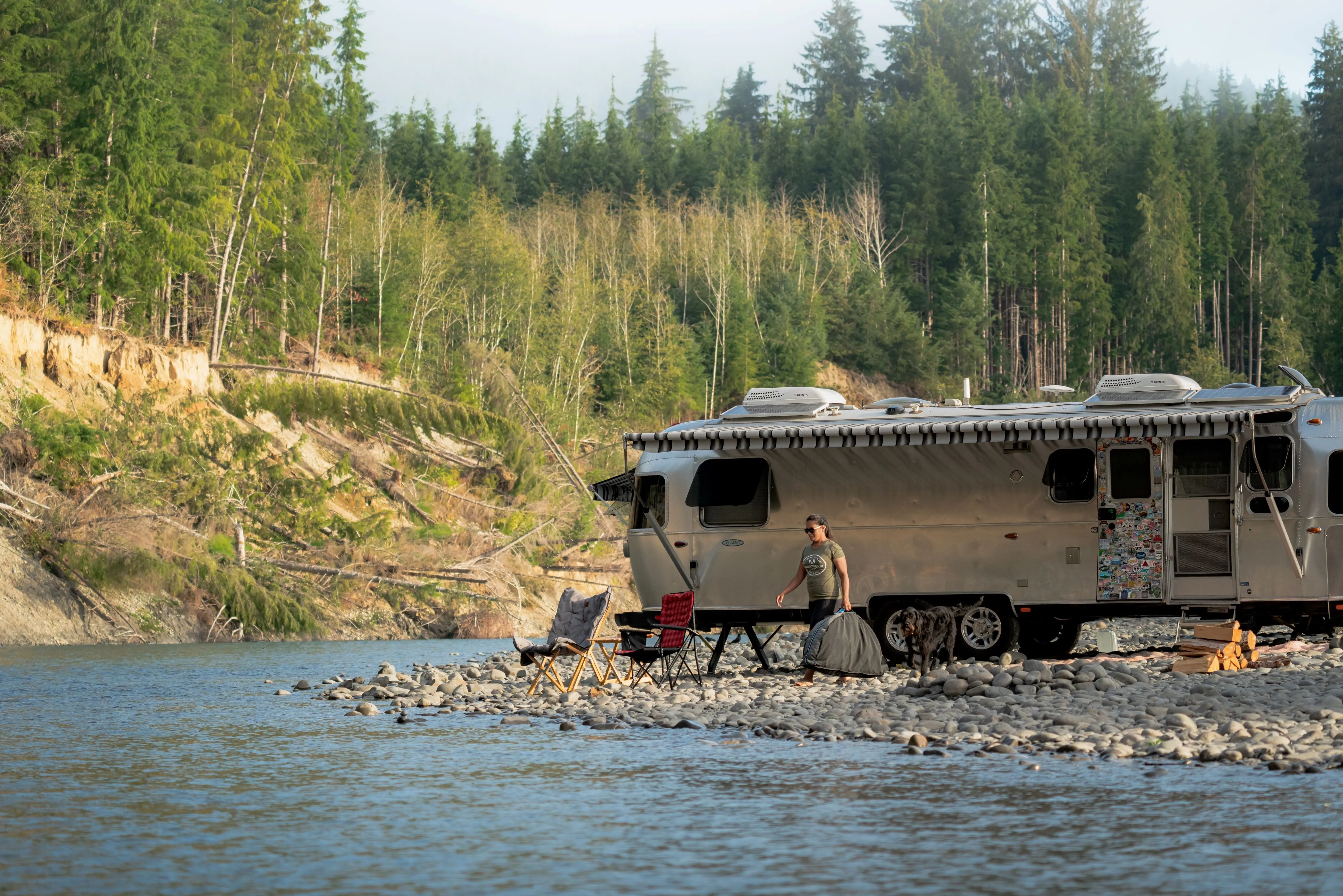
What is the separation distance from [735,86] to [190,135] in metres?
71.0

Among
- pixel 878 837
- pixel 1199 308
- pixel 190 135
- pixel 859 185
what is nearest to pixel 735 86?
pixel 859 185

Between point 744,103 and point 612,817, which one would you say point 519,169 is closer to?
point 744,103

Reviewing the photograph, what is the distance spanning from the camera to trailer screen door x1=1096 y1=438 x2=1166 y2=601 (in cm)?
1370

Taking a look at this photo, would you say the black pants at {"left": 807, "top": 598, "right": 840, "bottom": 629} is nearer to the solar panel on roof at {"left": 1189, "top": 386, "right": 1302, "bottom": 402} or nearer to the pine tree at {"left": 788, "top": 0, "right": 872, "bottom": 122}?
the solar panel on roof at {"left": 1189, "top": 386, "right": 1302, "bottom": 402}

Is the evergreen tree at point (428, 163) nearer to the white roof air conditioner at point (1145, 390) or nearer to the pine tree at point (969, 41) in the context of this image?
the pine tree at point (969, 41)

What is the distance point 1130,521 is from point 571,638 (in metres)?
5.38

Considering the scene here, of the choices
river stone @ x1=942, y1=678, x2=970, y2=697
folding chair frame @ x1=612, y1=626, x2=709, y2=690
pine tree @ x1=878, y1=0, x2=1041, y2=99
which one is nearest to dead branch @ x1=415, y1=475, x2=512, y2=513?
folding chair frame @ x1=612, y1=626, x2=709, y2=690

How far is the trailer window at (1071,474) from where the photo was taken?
14.0 meters

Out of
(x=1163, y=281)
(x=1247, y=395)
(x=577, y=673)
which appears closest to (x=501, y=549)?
(x=577, y=673)

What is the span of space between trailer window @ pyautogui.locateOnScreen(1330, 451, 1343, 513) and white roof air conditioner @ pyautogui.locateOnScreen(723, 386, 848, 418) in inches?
184

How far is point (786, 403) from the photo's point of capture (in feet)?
48.6

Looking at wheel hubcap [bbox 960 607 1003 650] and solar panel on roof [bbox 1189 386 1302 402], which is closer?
solar panel on roof [bbox 1189 386 1302 402]

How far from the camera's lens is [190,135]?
30.7 m

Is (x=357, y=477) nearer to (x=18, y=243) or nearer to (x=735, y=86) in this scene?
(x=18, y=243)
